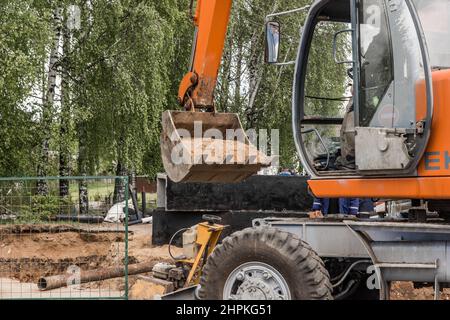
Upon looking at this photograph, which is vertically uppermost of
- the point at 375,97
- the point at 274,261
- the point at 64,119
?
the point at 64,119

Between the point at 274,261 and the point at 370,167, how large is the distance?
1016mm

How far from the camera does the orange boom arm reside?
641cm

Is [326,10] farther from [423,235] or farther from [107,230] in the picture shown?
[107,230]

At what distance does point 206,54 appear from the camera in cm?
651

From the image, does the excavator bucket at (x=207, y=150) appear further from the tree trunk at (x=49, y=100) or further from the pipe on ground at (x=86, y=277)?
the tree trunk at (x=49, y=100)

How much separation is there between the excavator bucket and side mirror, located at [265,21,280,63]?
103 centimetres

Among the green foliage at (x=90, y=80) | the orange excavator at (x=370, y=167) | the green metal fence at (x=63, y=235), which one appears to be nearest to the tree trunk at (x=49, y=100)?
the green foliage at (x=90, y=80)

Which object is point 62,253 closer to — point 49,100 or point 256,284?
point 49,100

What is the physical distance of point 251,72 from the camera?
2108 centimetres

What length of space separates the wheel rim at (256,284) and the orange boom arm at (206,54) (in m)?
2.13

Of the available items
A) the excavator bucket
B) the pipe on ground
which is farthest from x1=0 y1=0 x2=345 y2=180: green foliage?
the excavator bucket

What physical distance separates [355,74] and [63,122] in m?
11.4

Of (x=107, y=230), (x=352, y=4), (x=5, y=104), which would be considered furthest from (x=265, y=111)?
(x=352, y=4)

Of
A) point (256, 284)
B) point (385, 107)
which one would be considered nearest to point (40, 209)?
point (256, 284)
